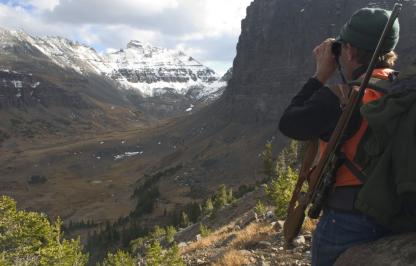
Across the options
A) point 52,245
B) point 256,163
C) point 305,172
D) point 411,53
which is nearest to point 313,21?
point 411,53

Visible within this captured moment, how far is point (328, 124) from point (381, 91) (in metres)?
0.58

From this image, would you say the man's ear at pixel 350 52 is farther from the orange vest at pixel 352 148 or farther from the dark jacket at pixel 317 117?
the orange vest at pixel 352 148

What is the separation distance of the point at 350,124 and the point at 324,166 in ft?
1.57

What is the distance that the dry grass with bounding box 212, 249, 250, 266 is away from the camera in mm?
13297

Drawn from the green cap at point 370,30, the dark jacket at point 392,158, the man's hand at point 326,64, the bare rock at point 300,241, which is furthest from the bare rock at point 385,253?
the bare rock at point 300,241

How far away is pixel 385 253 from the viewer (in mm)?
4250

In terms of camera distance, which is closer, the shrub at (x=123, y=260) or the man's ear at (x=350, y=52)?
the man's ear at (x=350, y=52)

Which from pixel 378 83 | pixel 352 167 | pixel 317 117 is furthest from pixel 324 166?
pixel 378 83

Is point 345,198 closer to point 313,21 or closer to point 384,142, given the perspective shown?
point 384,142

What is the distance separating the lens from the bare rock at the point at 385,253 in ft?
13.6

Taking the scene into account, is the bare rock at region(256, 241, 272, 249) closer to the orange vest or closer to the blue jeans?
the blue jeans

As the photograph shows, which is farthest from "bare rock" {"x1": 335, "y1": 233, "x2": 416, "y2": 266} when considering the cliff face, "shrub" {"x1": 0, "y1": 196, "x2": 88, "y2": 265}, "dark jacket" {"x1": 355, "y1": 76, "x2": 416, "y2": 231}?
the cliff face

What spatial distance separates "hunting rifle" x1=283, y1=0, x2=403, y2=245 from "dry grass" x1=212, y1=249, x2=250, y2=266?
330 inches

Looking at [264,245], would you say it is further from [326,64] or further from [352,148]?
Result: [352,148]
